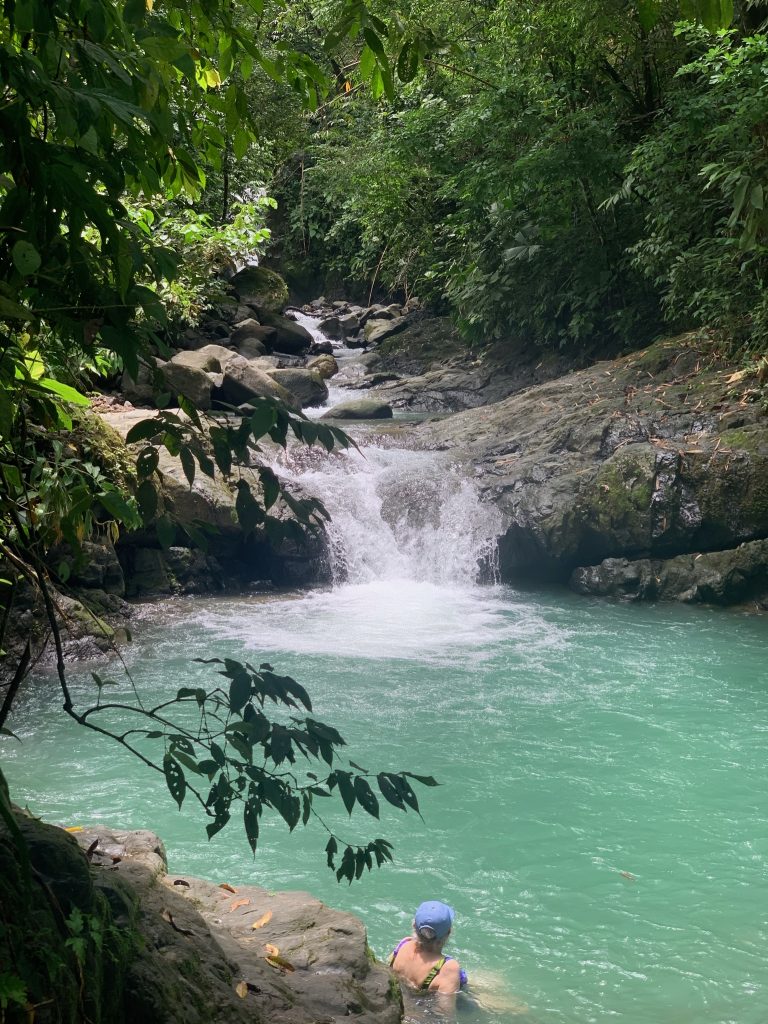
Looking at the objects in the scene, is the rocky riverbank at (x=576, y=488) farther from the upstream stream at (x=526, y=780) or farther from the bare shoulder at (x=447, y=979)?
the bare shoulder at (x=447, y=979)

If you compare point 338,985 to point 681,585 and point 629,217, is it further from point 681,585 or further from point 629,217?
point 629,217

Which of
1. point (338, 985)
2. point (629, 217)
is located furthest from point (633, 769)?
point (629, 217)

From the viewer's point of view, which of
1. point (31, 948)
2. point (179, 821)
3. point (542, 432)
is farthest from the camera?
point (542, 432)

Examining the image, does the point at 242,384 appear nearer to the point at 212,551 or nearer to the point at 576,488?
the point at 212,551

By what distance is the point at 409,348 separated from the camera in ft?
65.9

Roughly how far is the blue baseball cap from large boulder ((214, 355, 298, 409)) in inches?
385

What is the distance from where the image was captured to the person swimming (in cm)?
371

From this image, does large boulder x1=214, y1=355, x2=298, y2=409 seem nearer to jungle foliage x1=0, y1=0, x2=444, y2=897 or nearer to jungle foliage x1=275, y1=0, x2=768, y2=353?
jungle foliage x1=275, y1=0, x2=768, y2=353

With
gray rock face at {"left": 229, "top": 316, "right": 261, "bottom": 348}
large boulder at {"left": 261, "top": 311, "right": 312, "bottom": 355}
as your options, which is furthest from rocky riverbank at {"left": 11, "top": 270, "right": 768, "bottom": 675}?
large boulder at {"left": 261, "top": 311, "right": 312, "bottom": 355}

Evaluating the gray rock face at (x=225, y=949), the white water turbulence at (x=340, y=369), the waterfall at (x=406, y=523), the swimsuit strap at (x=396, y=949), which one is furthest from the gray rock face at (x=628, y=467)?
the gray rock face at (x=225, y=949)

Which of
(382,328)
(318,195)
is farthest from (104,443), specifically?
(318,195)

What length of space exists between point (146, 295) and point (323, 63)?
21719 millimetres

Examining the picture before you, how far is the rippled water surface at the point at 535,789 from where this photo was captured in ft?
13.6

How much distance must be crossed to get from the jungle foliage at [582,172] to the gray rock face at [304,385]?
2.84 meters
